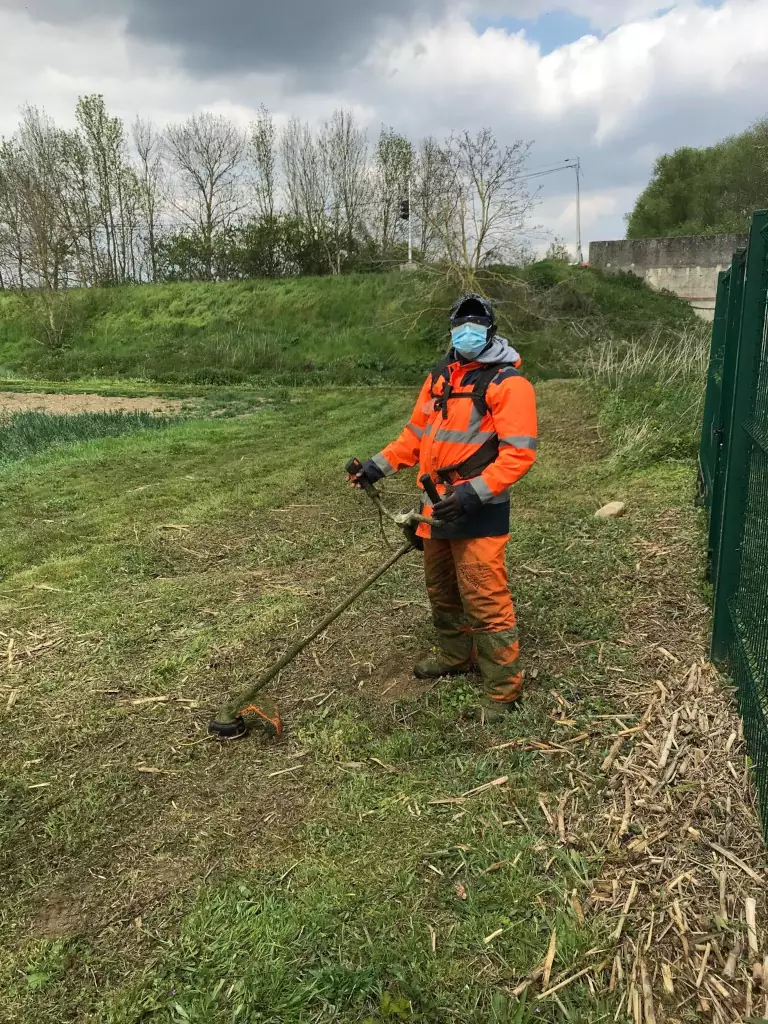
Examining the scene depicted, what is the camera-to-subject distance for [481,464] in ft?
11.2

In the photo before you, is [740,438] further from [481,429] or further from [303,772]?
[303,772]

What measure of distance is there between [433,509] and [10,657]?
119 inches

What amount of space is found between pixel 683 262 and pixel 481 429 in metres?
32.6

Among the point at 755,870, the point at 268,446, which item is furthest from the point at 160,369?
the point at 755,870

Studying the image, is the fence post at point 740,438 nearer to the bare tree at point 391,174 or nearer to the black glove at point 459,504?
the black glove at point 459,504

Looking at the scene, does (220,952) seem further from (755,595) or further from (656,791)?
(755,595)

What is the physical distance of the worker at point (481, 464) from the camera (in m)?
3.25

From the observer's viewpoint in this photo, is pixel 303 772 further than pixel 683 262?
No

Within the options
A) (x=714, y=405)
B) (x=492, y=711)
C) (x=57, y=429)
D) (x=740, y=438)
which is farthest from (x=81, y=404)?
(x=740, y=438)

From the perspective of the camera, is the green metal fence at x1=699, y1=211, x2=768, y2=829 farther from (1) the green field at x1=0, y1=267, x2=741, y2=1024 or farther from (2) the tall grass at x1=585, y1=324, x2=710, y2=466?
(2) the tall grass at x1=585, y1=324, x2=710, y2=466

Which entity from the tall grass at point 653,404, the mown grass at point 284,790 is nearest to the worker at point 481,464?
the mown grass at point 284,790

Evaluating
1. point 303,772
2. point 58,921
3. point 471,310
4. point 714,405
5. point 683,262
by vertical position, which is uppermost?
point 683,262

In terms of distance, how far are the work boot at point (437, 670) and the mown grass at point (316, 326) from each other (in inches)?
704

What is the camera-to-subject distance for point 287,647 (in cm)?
455
